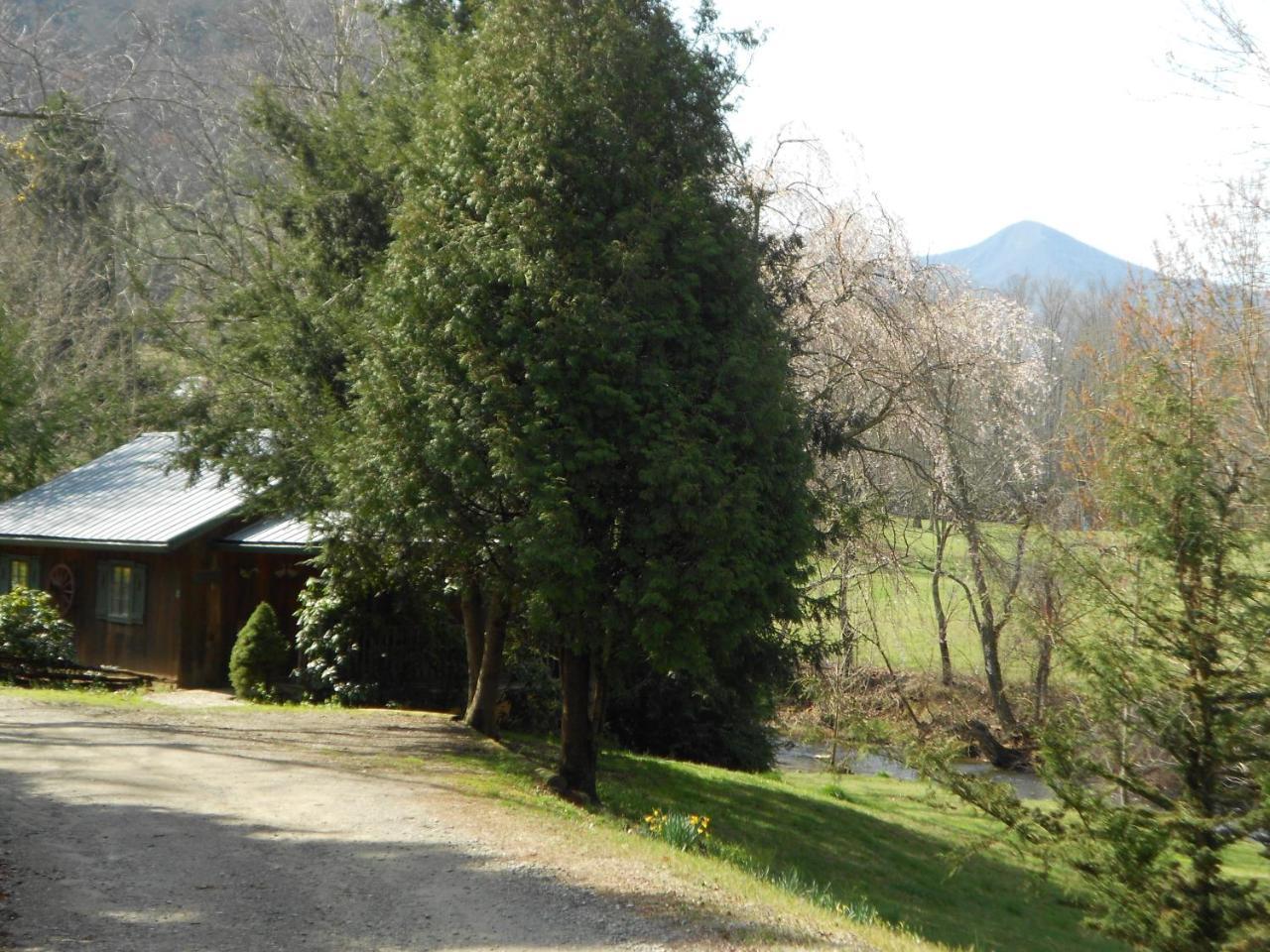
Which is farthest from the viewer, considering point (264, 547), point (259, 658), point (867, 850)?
point (264, 547)

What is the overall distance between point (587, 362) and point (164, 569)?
14.0 metres

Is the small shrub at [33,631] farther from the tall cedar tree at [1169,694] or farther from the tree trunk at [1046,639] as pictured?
the tall cedar tree at [1169,694]

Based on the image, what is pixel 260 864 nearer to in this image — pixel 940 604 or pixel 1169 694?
pixel 1169 694

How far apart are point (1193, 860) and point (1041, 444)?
17733mm

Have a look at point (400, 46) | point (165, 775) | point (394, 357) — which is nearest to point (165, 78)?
point (400, 46)

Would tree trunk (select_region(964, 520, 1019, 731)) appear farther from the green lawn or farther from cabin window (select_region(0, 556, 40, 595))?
cabin window (select_region(0, 556, 40, 595))

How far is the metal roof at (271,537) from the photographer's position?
2116 centimetres

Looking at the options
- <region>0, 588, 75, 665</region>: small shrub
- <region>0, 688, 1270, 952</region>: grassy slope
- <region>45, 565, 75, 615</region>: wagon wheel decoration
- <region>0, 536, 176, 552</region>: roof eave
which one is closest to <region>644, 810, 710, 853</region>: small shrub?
<region>0, 688, 1270, 952</region>: grassy slope

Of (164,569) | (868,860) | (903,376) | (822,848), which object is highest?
(903,376)

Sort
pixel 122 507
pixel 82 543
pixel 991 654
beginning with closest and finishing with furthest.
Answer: pixel 82 543
pixel 122 507
pixel 991 654

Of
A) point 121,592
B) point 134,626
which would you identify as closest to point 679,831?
point 134,626

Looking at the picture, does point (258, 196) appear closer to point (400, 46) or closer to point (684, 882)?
Result: point (400, 46)

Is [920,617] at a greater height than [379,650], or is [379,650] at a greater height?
[920,617]

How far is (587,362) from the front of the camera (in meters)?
12.0
